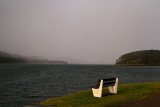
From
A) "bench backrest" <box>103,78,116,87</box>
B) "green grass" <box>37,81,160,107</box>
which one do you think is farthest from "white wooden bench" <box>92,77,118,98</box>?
"green grass" <box>37,81,160,107</box>

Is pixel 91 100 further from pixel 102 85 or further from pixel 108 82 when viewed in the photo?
pixel 108 82

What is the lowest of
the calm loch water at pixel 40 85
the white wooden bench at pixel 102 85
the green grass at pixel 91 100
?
the calm loch water at pixel 40 85

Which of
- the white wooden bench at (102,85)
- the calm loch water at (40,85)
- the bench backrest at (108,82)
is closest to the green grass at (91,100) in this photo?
the white wooden bench at (102,85)

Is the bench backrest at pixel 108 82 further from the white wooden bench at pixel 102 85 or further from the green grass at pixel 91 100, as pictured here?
the green grass at pixel 91 100

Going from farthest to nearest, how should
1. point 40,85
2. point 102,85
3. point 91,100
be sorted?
point 40,85 < point 102,85 < point 91,100

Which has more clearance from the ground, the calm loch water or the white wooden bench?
the white wooden bench

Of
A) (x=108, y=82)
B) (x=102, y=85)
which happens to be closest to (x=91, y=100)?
(x=102, y=85)

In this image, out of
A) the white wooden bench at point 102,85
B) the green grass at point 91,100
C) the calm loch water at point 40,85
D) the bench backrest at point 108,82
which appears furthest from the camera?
the calm loch water at point 40,85

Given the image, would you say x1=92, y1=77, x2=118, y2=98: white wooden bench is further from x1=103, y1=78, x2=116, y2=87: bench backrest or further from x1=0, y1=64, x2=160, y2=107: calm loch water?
x1=0, y1=64, x2=160, y2=107: calm loch water

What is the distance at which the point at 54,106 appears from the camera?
35.5 ft

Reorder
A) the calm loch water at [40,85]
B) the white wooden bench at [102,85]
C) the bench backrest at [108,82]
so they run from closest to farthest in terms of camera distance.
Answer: the white wooden bench at [102,85], the bench backrest at [108,82], the calm loch water at [40,85]

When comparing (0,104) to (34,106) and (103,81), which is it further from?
(103,81)

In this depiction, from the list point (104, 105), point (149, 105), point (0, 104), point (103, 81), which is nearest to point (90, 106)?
point (104, 105)

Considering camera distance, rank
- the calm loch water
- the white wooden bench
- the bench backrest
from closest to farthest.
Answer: the white wooden bench → the bench backrest → the calm loch water
